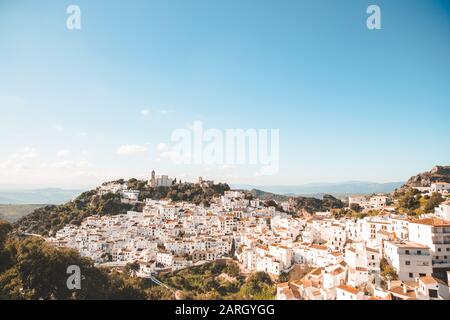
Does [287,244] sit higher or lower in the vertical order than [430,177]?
lower

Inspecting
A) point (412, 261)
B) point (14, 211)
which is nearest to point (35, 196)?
point (14, 211)

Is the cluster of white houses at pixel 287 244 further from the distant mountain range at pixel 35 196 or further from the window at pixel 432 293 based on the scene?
the distant mountain range at pixel 35 196

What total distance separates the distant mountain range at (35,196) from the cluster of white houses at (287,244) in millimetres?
7526

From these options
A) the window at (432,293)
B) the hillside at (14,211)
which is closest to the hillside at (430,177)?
the window at (432,293)

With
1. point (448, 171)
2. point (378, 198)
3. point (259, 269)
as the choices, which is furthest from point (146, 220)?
point (448, 171)

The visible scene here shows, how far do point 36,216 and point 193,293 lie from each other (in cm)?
1783

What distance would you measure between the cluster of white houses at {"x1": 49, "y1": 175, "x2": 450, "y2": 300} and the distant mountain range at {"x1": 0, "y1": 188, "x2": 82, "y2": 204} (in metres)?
7.53

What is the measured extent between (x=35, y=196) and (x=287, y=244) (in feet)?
98.7

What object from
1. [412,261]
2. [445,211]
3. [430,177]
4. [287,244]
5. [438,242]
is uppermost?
[430,177]

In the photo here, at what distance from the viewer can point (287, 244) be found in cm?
1316

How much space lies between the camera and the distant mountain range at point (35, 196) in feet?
96.3

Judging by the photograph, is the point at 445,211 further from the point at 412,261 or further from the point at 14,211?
the point at 14,211
